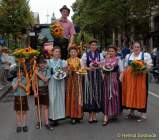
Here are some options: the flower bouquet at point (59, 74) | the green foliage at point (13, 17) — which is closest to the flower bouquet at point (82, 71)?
the flower bouquet at point (59, 74)

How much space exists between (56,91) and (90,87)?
2.39ft

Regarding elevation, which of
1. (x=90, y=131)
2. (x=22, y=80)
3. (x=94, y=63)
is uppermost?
(x=94, y=63)

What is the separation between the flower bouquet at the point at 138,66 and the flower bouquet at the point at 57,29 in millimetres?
1941

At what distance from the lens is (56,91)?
10.2 m

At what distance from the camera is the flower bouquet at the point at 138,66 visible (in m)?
10.4

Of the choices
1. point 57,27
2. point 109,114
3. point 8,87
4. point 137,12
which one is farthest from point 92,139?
point 137,12

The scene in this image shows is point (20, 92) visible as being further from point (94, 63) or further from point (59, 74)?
point (94, 63)

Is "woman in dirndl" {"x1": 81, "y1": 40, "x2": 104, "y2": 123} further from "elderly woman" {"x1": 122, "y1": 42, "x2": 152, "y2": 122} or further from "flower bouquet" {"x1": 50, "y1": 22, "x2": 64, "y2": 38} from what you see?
"flower bouquet" {"x1": 50, "y1": 22, "x2": 64, "y2": 38}

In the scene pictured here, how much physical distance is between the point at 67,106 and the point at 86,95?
0.45 metres

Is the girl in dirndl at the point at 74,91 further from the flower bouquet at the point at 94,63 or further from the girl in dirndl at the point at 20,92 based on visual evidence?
the girl in dirndl at the point at 20,92

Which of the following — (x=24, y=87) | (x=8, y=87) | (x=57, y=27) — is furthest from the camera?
(x=8, y=87)

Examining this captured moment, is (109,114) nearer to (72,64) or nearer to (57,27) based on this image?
(72,64)

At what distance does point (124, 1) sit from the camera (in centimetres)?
4591

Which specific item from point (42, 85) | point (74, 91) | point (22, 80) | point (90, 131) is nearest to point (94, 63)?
point (74, 91)
